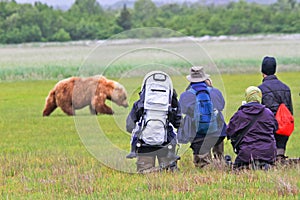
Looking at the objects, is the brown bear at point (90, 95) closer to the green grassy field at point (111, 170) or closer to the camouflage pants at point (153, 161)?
the green grassy field at point (111, 170)

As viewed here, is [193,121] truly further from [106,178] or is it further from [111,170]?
[106,178]

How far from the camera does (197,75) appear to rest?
33.4 feet

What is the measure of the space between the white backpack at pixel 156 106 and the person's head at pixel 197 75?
635 millimetres

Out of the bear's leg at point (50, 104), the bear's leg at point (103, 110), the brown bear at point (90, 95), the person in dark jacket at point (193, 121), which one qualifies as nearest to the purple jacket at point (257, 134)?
the person in dark jacket at point (193, 121)

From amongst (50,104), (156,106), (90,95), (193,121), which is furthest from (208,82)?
(50,104)

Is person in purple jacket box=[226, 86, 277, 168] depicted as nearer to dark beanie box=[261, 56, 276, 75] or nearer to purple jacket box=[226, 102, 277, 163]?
purple jacket box=[226, 102, 277, 163]

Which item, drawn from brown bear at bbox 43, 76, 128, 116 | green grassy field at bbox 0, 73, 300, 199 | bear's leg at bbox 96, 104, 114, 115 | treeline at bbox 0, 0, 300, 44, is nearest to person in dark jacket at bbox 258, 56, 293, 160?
green grassy field at bbox 0, 73, 300, 199

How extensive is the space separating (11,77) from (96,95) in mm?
17062

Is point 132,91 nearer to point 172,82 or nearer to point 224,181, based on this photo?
point 172,82

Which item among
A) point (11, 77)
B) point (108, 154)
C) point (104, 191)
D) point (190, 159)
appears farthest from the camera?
point (11, 77)

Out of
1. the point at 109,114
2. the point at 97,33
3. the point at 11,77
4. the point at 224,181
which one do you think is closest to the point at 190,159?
A: the point at 224,181

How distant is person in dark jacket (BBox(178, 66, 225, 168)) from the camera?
33.1 feet

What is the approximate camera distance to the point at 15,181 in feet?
31.5

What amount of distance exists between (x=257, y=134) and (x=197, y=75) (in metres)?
1.12
